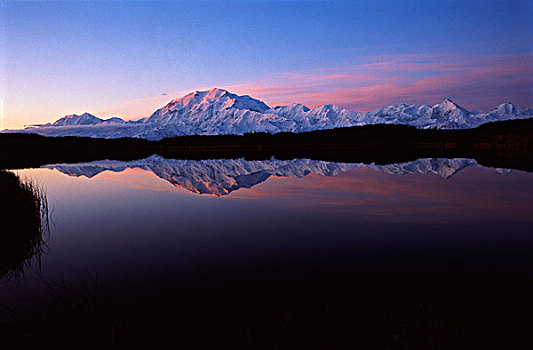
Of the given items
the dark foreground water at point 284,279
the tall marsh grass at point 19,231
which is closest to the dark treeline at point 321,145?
the dark foreground water at point 284,279

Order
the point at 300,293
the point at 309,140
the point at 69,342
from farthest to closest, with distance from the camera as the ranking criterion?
the point at 309,140 < the point at 300,293 < the point at 69,342

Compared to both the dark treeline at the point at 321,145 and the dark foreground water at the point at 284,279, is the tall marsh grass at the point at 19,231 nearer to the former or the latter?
the dark foreground water at the point at 284,279

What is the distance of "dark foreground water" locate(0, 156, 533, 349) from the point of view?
858cm

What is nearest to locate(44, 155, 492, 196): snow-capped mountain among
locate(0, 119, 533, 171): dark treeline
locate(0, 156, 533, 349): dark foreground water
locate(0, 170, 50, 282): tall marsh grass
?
locate(0, 156, 533, 349): dark foreground water

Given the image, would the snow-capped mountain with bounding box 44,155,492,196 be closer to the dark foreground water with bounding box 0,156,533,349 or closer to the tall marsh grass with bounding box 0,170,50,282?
the dark foreground water with bounding box 0,156,533,349

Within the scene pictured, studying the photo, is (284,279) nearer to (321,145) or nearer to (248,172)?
(248,172)

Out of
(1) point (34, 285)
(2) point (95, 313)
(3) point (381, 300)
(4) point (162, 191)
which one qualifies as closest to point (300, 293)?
(3) point (381, 300)

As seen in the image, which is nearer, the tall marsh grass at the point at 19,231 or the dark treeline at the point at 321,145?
the tall marsh grass at the point at 19,231

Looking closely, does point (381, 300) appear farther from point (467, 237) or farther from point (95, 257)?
point (95, 257)

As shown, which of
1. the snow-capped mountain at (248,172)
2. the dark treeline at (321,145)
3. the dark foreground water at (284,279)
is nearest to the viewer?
the dark foreground water at (284,279)

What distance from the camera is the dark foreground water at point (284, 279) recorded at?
338 inches

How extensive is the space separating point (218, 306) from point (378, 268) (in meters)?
5.68

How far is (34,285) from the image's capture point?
11.9 meters

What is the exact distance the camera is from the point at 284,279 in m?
12.1
